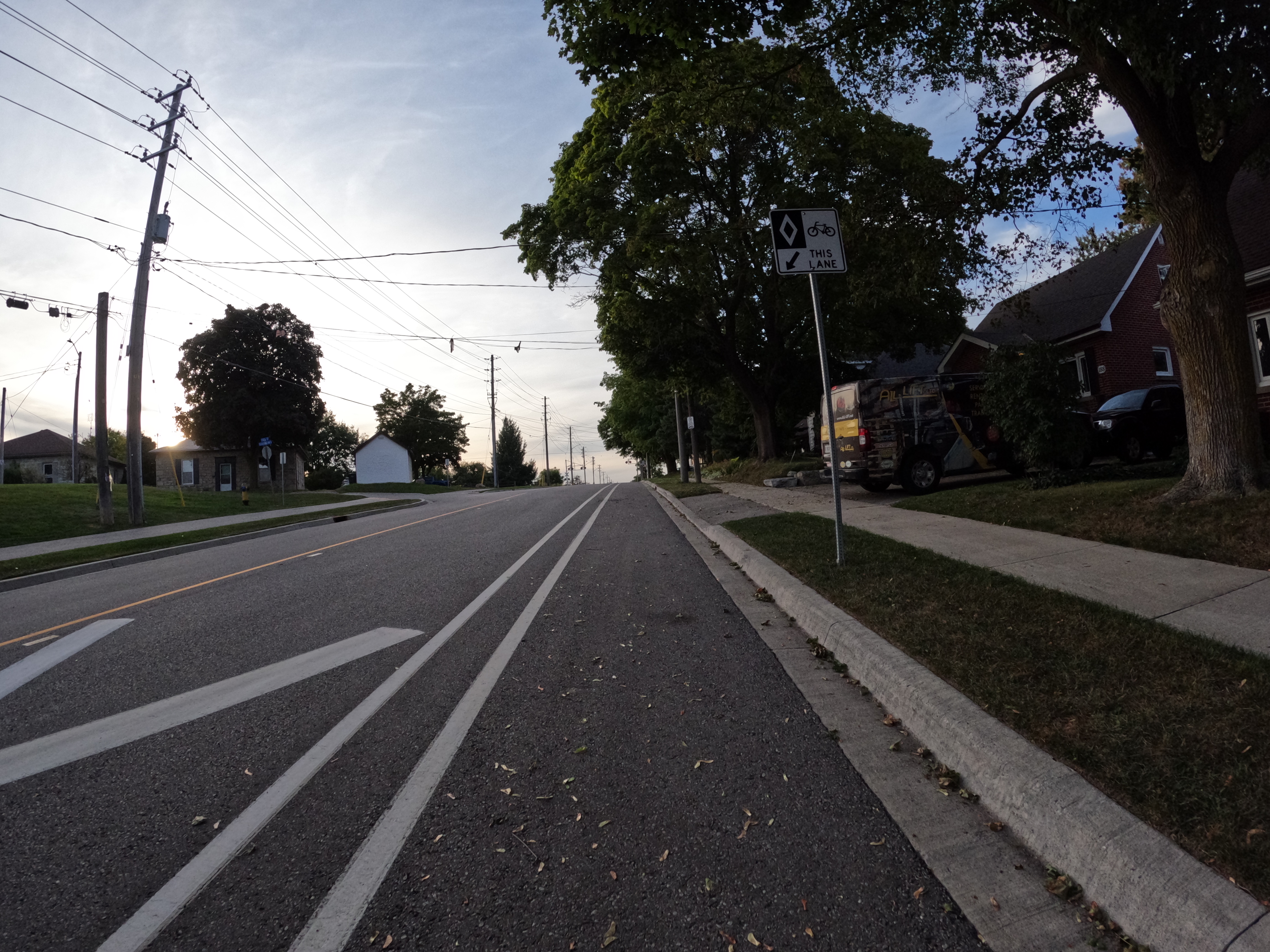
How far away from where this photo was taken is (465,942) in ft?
7.16

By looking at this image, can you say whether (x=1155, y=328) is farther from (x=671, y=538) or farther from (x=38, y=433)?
(x=38, y=433)

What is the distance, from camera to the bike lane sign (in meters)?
7.00

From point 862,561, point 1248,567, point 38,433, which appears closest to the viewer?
point 1248,567

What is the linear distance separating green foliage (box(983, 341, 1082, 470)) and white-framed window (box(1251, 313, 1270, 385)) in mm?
7679

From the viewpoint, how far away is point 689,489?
2541 centimetres

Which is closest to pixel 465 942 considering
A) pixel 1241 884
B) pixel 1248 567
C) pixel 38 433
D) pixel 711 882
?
pixel 711 882

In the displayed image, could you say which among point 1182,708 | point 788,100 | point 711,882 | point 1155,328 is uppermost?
point 788,100

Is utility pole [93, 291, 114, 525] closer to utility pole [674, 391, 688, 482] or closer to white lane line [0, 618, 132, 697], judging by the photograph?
white lane line [0, 618, 132, 697]

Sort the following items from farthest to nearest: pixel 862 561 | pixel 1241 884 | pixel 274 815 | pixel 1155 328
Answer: pixel 1155 328 → pixel 862 561 → pixel 274 815 → pixel 1241 884

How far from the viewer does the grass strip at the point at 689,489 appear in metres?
22.5

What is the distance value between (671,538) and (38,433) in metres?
86.7

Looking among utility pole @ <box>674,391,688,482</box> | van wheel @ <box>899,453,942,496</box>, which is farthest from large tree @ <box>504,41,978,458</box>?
utility pole @ <box>674,391,688,482</box>

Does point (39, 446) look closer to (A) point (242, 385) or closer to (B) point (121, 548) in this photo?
(A) point (242, 385)

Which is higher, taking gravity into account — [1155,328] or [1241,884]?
[1155,328]
